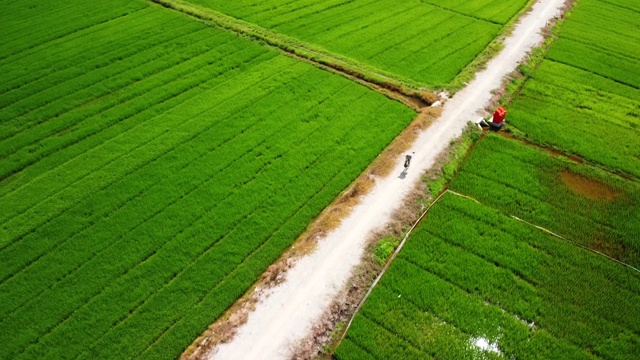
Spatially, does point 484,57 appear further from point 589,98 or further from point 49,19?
point 49,19

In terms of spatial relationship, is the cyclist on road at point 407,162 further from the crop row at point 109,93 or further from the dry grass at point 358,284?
the crop row at point 109,93

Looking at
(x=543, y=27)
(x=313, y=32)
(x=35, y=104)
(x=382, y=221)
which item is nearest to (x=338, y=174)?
(x=382, y=221)

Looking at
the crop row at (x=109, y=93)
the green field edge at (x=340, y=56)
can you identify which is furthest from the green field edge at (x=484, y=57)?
the crop row at (x=109, y=93)

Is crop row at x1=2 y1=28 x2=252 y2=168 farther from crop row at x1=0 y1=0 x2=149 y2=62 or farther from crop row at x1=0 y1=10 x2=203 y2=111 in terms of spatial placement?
crop row at x1=0 y1=0 x2=149 y2=62

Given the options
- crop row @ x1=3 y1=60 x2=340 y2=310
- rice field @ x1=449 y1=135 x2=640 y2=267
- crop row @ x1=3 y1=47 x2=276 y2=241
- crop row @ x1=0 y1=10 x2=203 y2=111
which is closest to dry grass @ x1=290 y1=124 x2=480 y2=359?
rice field @ x1=449 y1=135 x2=640 y2=267

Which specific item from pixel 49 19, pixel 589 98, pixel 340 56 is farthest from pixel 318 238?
pixel 49 19

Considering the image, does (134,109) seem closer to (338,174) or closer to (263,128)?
Result: (263,128)
